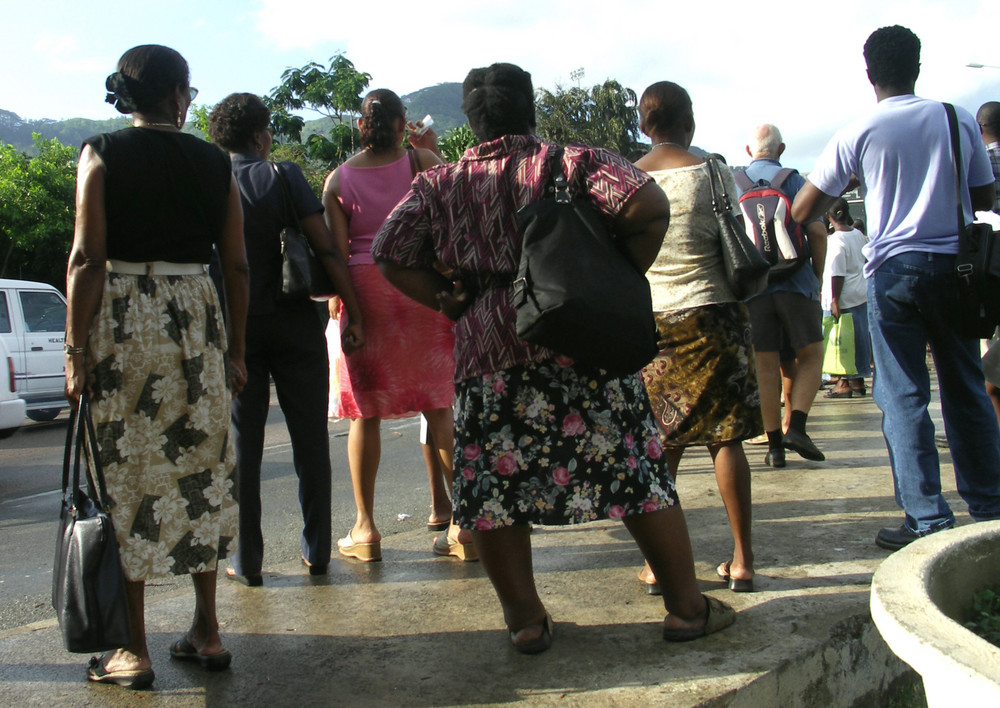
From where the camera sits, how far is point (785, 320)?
5953mm

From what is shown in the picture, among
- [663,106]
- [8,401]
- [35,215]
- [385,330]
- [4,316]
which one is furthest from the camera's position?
[35,215]

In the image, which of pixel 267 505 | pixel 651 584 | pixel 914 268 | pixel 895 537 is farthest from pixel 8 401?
pixel 914 268

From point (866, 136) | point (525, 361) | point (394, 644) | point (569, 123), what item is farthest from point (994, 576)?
point (569, 123)

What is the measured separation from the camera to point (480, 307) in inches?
111

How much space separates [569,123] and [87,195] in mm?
49873

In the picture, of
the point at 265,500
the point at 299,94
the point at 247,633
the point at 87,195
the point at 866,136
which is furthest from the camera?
the point at 299,94

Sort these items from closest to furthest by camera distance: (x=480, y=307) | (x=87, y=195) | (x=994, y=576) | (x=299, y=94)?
(x=994, y=576) < (x=87, y=195) < (x=480, y=307) < (x=299, y=94)

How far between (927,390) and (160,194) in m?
2.96

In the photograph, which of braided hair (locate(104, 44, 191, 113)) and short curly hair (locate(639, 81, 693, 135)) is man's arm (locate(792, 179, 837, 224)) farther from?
braided hair (locate(104, 44, 191, 113))

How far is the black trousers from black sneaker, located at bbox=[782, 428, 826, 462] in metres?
2.93

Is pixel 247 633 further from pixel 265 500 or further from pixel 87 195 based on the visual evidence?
pixel 265 500

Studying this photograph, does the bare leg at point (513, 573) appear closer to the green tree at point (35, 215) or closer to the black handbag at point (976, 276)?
the black handbag at point (976, 276)

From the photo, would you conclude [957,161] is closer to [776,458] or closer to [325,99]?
[776,458]

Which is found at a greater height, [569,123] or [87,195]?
[569,123]
